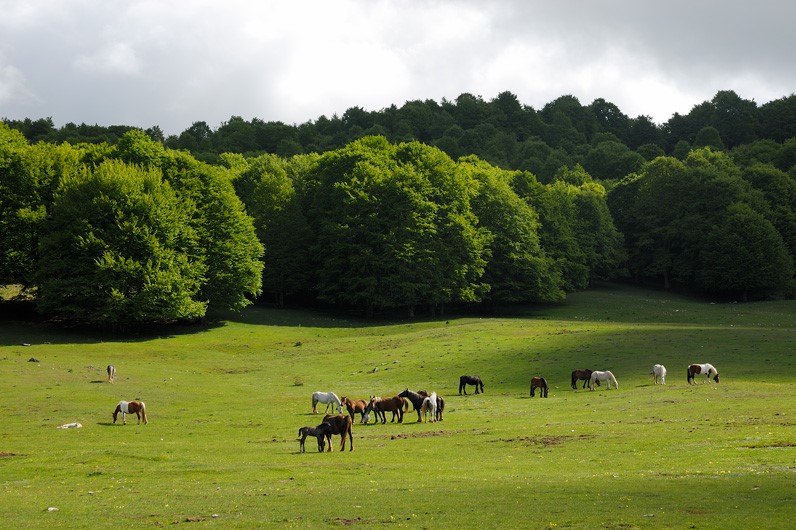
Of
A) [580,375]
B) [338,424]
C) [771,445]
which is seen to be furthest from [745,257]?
[338,424]

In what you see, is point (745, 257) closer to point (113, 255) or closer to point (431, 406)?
point (113, 255)

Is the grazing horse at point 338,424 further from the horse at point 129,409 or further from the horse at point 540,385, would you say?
the horse at point 540,385

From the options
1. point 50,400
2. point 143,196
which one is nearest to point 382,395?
point 50,400

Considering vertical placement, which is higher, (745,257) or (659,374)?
(745,257)

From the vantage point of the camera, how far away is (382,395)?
150ft

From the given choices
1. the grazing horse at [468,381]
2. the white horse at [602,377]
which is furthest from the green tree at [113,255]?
the white horse at [602,377]

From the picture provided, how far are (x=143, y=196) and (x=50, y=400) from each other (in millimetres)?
32620

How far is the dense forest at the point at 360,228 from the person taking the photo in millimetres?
71438

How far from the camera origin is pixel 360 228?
90.4 m

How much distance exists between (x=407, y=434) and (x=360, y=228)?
192 ft

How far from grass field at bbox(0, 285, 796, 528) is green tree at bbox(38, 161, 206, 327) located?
10.1ft

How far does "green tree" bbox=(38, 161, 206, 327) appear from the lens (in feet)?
228

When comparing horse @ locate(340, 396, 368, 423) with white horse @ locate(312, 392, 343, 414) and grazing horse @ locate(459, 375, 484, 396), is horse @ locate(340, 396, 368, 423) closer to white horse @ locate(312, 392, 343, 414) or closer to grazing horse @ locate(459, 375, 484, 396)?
white horse @ locate(312, 392, 343, 414)

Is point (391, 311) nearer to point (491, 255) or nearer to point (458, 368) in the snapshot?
point (491, 255)
